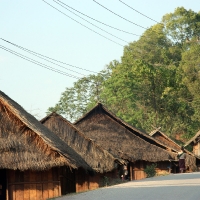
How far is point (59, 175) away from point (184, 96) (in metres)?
42.1

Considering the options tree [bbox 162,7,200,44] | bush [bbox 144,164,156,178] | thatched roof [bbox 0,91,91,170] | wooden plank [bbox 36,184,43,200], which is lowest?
wooden plank [bbox 36,184,43,200]

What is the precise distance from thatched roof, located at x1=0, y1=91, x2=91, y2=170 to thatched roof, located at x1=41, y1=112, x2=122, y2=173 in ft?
12.9

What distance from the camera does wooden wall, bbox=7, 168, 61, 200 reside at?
74.1ft

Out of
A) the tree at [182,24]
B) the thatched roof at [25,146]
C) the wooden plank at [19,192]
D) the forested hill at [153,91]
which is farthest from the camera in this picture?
the tree at [182,24]

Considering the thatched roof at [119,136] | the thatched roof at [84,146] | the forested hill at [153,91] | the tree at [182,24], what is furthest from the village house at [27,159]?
the tree at [182,24]

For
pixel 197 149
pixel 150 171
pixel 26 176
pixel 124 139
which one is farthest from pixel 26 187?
pixel 197 149

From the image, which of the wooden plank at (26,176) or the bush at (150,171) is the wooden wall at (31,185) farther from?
the bush at (150,171)

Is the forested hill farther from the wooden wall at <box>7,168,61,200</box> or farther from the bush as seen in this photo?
the wooden wall at <box>7,168,61,200</box>

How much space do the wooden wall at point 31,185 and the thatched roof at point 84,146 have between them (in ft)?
13.3

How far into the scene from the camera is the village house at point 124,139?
113 ft

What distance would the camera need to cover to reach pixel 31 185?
Result: 74.9ft

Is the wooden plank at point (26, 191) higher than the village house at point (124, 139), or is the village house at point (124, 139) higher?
the village house at point (124, 139)

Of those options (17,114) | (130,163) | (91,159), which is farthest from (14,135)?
(130,163)

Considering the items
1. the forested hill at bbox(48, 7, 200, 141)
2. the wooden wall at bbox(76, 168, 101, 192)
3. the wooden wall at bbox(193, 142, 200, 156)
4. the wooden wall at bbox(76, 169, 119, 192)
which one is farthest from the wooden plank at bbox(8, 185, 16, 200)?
Result: the wooden wall at bbox(193, 142, 200, 156)
